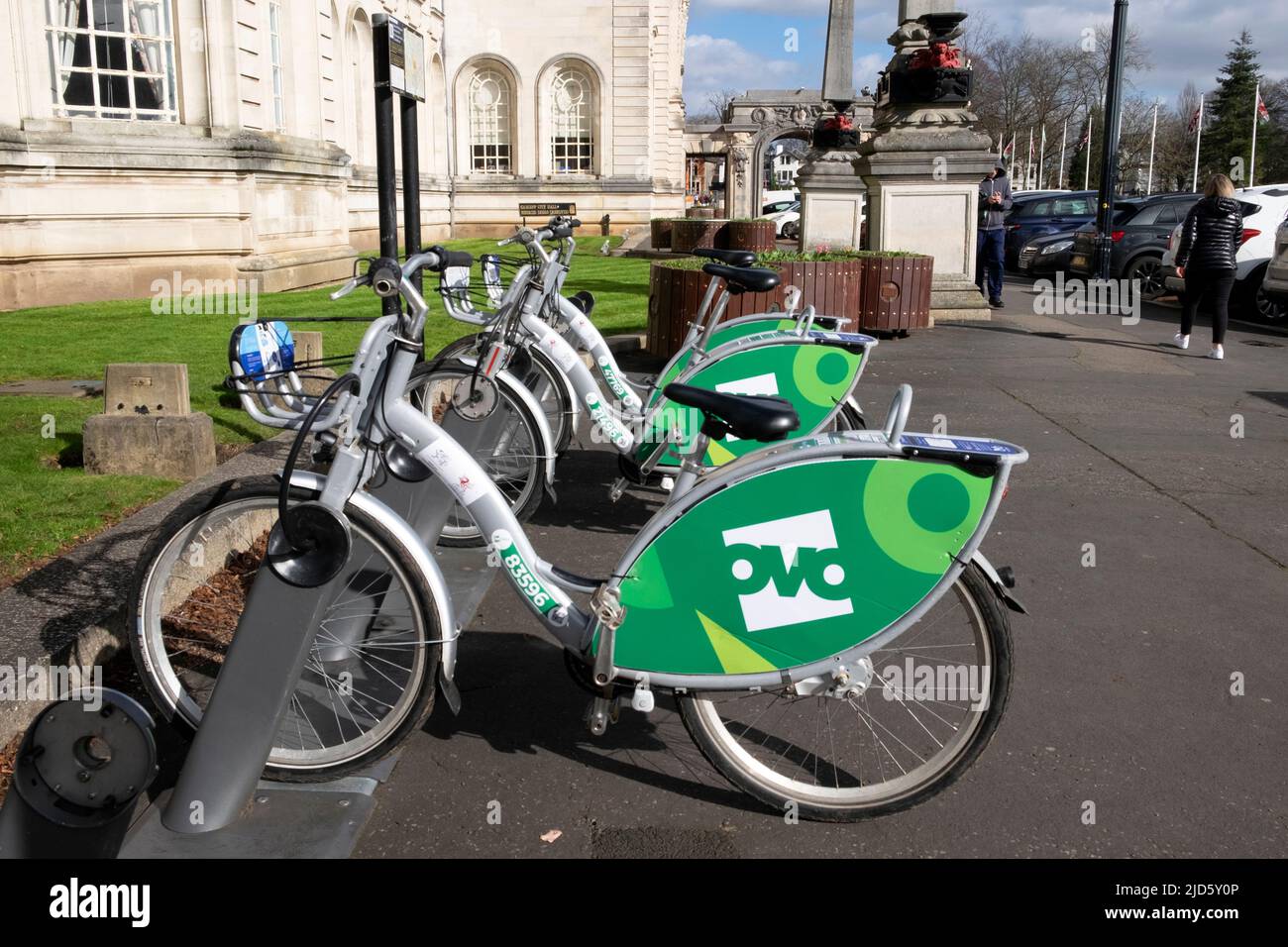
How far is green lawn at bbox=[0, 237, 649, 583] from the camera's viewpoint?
17.5 ft

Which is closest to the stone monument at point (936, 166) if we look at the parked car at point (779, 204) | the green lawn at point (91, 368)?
the green lawn at point (91, 368)

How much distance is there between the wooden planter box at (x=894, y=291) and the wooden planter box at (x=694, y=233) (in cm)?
1040

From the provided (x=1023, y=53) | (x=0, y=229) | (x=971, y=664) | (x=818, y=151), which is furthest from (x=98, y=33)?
(x=1023, y=53)

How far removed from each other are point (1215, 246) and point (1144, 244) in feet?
26.0

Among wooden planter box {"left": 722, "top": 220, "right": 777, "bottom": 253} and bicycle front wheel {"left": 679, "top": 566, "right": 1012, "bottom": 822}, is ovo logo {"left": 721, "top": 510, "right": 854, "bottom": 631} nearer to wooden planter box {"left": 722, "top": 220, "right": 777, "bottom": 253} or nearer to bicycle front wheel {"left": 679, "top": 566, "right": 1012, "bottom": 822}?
bicycle front wheel {"left": 679, "top": 566, "right": 1012, "bottom": 822}

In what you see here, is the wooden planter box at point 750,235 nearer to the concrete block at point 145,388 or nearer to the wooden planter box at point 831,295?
the wooden planter box at point 831,295

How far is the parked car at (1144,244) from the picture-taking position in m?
19.1

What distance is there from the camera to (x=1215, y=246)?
1182cm

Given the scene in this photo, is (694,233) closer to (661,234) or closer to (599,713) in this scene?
(661,234)

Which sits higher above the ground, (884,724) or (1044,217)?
(1044,217)

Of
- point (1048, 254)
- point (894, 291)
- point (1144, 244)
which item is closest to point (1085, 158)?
point (1048, 254)

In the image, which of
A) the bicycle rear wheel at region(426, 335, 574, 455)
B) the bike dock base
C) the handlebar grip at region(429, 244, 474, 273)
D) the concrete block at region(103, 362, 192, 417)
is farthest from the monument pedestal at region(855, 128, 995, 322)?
the bike dock base
